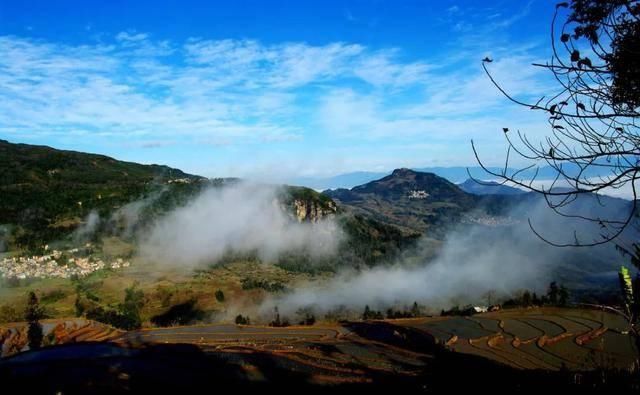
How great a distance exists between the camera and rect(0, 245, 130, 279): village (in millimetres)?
116125

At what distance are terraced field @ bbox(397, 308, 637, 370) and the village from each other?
9629 cm

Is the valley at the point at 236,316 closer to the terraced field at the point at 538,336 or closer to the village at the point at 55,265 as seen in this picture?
the terraced field at the point at 538,336

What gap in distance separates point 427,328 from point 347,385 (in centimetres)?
3007

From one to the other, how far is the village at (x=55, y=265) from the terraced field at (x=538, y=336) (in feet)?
316

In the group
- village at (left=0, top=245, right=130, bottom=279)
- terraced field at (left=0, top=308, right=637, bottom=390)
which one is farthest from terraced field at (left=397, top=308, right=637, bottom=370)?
village at (left=0, top=245, right=130, bottom=279)

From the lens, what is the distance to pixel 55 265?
409 ft

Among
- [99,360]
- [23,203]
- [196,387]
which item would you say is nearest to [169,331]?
[99,360]

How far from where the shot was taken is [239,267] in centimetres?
17175

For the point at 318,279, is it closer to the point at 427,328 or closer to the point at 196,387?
the point at 427,328

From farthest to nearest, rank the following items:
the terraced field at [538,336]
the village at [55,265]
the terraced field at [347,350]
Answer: the village at [55,265] < the terraced field at [538,336] < the terraced field at [347,350]

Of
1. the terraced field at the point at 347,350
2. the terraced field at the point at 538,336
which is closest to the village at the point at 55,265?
the terraced field at the point at 347,350

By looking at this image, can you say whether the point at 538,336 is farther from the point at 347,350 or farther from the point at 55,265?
the point at 55,265

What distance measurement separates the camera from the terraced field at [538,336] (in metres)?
37.1

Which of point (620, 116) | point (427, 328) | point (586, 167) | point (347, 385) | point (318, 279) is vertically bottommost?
point (318, 279)
